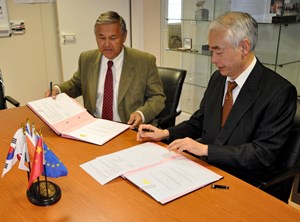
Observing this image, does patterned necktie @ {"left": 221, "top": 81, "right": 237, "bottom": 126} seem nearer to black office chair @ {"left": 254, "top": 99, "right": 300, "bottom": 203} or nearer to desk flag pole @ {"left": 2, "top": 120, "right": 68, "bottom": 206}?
black office chair @ {"left": 254, "top": 99, "right": 300, "bottom": 203}

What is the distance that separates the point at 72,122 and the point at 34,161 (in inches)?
30.0

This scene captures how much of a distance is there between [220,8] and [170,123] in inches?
59.9

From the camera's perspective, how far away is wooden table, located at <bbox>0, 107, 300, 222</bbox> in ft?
3.52

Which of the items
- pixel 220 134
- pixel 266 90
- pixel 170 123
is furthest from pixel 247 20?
pixel 170 123

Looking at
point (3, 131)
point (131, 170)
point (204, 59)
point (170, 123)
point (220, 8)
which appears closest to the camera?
point (131, 170)

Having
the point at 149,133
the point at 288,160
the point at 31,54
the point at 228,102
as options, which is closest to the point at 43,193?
the point at 149,133

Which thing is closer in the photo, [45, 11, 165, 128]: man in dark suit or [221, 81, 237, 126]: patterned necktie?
[221, 81, 237, 126]: patterned necktie

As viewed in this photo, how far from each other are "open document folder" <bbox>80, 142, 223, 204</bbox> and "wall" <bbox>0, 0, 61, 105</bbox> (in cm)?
255

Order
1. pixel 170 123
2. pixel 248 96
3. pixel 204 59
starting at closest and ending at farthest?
pixel 248 96
pixel 170 123
pixel 204 59

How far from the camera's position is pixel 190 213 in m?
1.09

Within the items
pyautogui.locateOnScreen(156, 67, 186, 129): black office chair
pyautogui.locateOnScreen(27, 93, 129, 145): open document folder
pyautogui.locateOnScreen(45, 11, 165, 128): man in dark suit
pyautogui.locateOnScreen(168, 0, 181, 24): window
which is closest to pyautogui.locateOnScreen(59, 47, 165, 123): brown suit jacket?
pyautogui.locateOnScreen(45, 11, 165, 128): man in dark suit

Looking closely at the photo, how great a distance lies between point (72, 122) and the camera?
1803mm

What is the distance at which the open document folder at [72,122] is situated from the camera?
1.69m

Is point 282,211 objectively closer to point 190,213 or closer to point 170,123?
point 190,213
